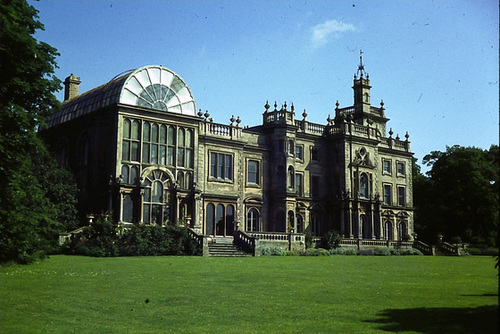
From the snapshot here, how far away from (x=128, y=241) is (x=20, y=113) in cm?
1364

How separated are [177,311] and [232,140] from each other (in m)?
33.5

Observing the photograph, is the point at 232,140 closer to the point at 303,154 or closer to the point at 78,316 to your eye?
the point at 303,154

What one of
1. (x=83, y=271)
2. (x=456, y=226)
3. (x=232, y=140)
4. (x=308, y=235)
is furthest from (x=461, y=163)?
(x=83, y=271)

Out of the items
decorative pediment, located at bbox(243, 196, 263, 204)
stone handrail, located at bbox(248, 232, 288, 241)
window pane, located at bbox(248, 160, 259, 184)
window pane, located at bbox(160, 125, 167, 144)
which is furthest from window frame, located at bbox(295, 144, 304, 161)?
window pane, located at bbox(160, 125, 167, 144)

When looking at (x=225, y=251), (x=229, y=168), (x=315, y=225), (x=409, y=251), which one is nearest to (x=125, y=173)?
(x=225, y=251)

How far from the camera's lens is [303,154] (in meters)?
52.3

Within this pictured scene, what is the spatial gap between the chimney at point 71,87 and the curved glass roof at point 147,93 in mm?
8561

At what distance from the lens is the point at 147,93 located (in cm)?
3988

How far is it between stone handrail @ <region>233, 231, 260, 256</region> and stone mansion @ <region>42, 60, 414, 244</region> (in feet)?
11.6

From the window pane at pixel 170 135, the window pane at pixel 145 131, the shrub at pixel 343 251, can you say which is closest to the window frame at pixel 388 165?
the shrub at pixel 343 251

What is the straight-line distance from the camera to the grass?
38.2 ft

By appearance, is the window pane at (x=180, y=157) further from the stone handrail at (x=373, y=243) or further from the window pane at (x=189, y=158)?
the stone handrail at (x=373, y=243)

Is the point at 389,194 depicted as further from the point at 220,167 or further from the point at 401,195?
the point at 220,167

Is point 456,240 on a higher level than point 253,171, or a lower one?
lower
